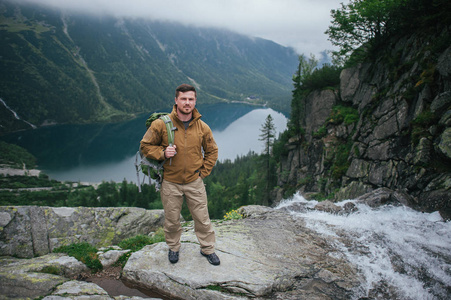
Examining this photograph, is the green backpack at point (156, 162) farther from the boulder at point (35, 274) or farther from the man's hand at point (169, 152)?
the boulder at point (35, 274)

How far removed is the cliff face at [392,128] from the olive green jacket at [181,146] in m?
10.2

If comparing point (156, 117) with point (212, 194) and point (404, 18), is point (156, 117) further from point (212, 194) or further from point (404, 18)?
point (212, 194)

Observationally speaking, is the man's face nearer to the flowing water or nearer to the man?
the man

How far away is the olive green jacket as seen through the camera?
205 inches

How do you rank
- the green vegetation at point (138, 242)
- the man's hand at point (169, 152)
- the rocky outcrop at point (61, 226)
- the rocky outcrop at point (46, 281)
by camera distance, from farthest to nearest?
the green vegetation at point (138, 242)
the rocky outcrop at point (61, 226)
the man's hand at point (169, 152)
the rocky outcrop at point (46, 281)

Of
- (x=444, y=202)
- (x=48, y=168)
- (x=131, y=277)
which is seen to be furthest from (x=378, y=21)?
(x=48, y=168)

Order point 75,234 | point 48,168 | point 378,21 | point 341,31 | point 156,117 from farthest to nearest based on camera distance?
1. point 48,168
2. point 341,31
3. point 378,21
4. point 75,234
5. point 156,117

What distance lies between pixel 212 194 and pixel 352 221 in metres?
82.4

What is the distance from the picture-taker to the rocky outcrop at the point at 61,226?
7203mm

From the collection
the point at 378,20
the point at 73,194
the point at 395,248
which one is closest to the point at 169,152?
the point at 395,248

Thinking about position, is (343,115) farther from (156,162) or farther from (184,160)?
(156,162)

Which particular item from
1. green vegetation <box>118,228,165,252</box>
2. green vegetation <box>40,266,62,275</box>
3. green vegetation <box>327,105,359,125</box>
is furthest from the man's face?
green vegetation <box>327,105,359,125</box>

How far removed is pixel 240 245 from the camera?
7184 millimetres

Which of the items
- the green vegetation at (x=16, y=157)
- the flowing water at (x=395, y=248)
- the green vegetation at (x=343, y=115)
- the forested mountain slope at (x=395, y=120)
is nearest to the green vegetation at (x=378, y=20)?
the forested mountain slope at (x=395, y=120)
